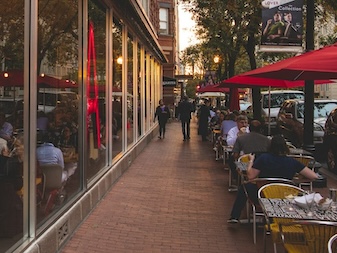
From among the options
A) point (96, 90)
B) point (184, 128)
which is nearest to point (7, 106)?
point (96, 90)

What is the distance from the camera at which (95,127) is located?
8.09 meters

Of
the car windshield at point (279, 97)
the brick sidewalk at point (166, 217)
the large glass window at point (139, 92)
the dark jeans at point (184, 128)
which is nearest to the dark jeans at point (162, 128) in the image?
the dark jeans at point (184, 128)

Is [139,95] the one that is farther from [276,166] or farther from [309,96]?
[276,166]

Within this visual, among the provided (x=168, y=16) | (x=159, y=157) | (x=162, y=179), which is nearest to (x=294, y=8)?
(x=162, y=179)

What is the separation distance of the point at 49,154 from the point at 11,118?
1110 millimetres

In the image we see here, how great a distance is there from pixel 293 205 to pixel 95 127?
449 cm

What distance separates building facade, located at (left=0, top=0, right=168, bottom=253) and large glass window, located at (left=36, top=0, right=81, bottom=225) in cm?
1

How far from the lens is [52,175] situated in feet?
18.9

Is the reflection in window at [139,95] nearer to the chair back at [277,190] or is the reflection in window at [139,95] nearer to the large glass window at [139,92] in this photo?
the large glass window at [139,92]

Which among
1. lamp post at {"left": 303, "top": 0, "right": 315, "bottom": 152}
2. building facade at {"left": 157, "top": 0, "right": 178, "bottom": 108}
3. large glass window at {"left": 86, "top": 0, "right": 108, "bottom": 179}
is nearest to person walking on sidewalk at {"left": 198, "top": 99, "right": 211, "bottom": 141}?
lamp post at {"left": 303, "top": 0, "right": 315, "bottom": 152}

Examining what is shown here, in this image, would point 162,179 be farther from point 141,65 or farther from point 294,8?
point 141,65

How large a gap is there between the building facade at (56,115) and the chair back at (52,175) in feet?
0.04

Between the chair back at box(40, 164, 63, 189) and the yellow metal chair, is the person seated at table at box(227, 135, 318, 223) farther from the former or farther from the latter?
the chair back at box(40, 164, 63, 189)

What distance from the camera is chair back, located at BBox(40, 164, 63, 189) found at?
550 centimetres
